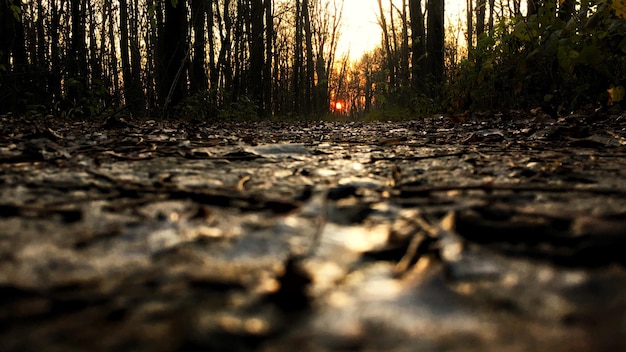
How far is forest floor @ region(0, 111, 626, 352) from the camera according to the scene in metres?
0.49

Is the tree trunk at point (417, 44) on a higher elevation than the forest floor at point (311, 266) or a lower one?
higher

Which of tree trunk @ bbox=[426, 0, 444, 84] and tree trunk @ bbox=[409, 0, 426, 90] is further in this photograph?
tree trunk @ bbox=[409, 0, 426, 90]

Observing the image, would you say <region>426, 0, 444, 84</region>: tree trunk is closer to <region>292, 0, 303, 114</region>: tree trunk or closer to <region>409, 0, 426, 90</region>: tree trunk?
<region>409, 0, 426, 90</region>: tree trunk

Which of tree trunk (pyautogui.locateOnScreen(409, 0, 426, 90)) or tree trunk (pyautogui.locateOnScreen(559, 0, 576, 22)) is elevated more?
tree trunk (pyautogui.locateOnScreen(409, 0, 426, 90))

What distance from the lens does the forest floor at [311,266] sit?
19.2 inches

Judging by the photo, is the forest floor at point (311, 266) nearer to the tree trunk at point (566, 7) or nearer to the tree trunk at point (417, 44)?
the tree trunk at point (566, 7)

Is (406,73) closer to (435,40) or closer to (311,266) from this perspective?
(435,40)

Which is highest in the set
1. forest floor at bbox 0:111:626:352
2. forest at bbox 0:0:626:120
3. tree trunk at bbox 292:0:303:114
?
tree trunk at bbox 292:0:303:114

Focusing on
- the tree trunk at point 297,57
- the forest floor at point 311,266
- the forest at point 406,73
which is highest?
the tree trunk at point 297,57

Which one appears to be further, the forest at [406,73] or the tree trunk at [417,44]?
the tree trunk at [417,44]

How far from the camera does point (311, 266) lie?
671 millimetres

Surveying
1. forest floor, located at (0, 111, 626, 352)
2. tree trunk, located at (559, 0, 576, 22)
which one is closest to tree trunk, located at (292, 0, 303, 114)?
tree trunk, located at (559, 0, 576, 22)

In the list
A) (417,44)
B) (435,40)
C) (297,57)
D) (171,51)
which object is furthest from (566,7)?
(297,57)

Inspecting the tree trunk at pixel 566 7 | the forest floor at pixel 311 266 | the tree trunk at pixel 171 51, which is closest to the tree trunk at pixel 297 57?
the tree trunk at pixel 171 51
